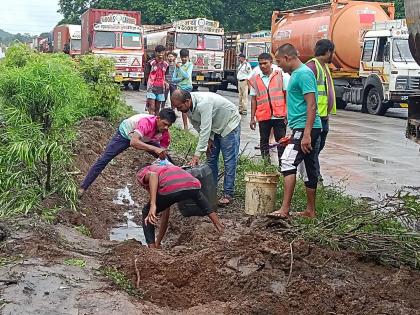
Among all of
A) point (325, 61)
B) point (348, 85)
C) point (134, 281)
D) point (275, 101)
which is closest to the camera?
point (134, 281)

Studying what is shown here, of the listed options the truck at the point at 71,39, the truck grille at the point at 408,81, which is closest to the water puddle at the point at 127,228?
the truck grille at the point at 408,81

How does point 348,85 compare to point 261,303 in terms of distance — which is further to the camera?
point 348,85

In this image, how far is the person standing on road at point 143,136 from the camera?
22.9 feet

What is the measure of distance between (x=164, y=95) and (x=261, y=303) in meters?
11.1

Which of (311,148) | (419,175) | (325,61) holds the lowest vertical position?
(419,175)

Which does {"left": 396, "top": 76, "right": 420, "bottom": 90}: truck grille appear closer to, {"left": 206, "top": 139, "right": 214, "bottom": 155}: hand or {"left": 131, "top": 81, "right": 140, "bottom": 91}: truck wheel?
{"left": 206, "top": 139, "right": 214, "bottom": 155}: hand

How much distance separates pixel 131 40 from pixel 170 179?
2533 centimetres

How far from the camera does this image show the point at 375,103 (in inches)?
897

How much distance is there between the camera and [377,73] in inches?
870

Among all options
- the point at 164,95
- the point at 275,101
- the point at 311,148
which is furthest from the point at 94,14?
the point at 311,148

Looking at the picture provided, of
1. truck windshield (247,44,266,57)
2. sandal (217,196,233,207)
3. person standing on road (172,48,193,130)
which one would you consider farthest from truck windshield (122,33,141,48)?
sandal (217,196,233,207)

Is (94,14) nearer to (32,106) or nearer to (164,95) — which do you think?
(164,95)

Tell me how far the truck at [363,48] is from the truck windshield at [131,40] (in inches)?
275

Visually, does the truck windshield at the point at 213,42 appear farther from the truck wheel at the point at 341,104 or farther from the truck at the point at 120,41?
the truck wheel at the point at 341,104
